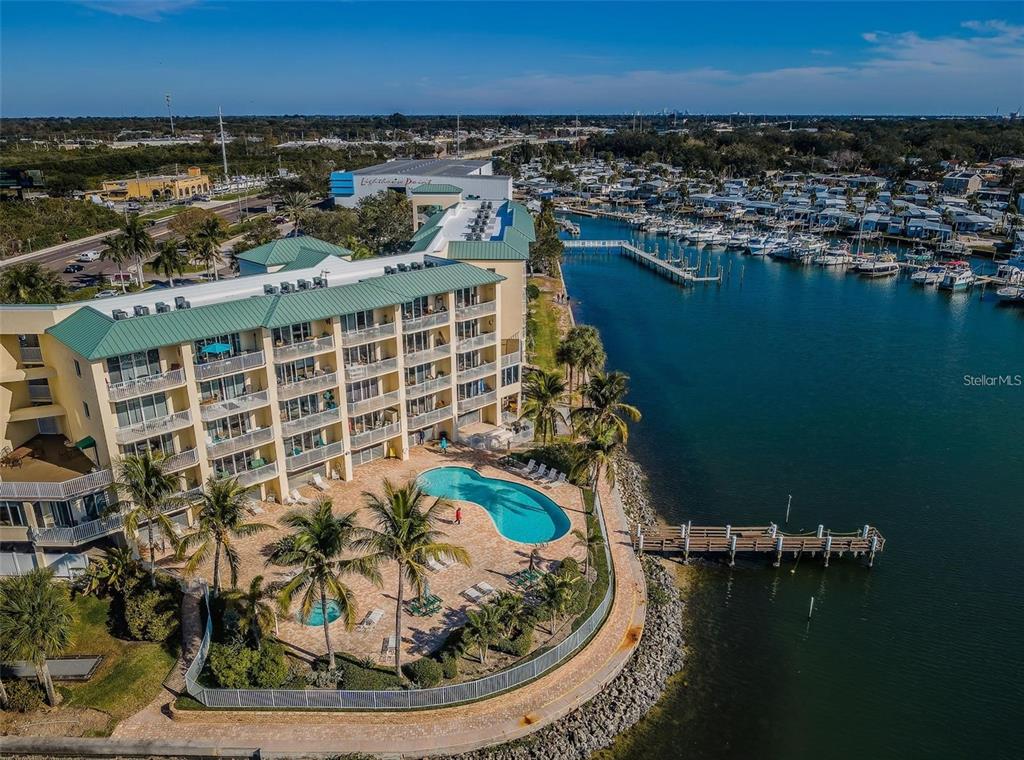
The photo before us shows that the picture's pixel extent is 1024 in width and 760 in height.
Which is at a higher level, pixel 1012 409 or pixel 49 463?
pixel 49 463

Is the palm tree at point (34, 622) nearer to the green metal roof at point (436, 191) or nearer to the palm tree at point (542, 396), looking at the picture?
the palm tree at point (542, 396)

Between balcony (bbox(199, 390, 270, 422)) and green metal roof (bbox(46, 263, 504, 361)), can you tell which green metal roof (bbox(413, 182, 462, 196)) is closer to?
green metal roof (bbox(46, 263, 504, 361))

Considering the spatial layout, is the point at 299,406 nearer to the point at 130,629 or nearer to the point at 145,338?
the point at 145,338

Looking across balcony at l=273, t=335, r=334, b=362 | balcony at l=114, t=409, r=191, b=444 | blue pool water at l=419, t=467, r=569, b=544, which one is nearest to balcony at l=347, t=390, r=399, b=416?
balcony at l=273, t=335, r=334, b=362

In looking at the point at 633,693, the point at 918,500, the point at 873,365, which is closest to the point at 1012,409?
the point at 873,365

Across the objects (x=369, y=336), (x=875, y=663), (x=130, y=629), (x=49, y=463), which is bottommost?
(x=875, y=663)

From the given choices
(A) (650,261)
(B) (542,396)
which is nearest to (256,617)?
(B) (542,396)
